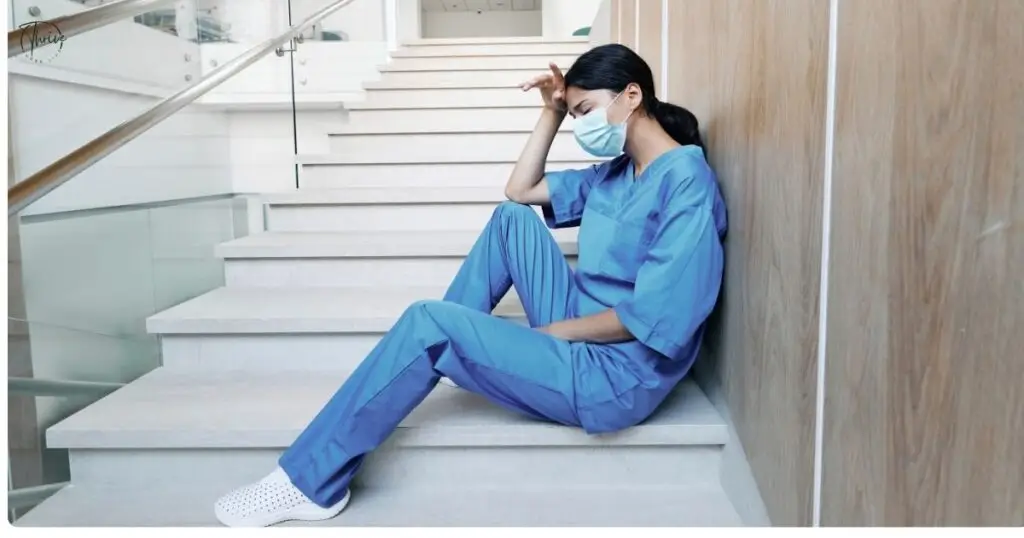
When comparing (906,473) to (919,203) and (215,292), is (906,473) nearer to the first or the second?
(919,203)

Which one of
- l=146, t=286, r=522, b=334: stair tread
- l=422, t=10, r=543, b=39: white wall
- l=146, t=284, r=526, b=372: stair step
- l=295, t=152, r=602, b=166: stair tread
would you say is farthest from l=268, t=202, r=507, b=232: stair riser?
l=422, t=10, r=543, b=39: white wall

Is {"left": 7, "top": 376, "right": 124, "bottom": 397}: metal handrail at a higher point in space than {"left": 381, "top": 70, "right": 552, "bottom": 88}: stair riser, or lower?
lower

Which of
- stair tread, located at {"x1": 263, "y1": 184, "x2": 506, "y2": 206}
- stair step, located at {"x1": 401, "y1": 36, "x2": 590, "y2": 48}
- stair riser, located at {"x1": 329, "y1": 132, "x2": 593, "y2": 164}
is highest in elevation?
stair step, located at {"x1": 401, "y1": 36, "x2": 590, "y2": 48}

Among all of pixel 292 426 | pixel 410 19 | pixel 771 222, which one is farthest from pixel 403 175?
pixel 410 19

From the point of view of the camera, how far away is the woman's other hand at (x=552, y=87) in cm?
155

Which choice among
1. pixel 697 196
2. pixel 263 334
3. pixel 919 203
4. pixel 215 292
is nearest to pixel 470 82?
pixel 215 292

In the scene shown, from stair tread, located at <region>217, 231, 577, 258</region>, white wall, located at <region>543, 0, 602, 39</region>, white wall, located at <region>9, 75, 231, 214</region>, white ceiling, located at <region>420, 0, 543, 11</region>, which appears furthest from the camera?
white ceiling, located at <region>420, 0, 543, 11</region>

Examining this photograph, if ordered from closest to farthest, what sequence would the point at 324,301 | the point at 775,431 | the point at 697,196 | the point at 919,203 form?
the point at 919,203 < the point at 775,431 < the point at 697,196 < the point at 324,301

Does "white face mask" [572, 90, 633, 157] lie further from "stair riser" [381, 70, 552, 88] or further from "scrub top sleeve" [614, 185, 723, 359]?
"stair riser" [381, 70, 552, 88]

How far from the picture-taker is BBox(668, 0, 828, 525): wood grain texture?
93 centimetres

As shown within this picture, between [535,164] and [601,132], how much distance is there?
1.03 feet

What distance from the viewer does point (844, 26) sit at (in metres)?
0.82

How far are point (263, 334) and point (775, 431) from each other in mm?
1116

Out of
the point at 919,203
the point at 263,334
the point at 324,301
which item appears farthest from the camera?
the point at 324,301
